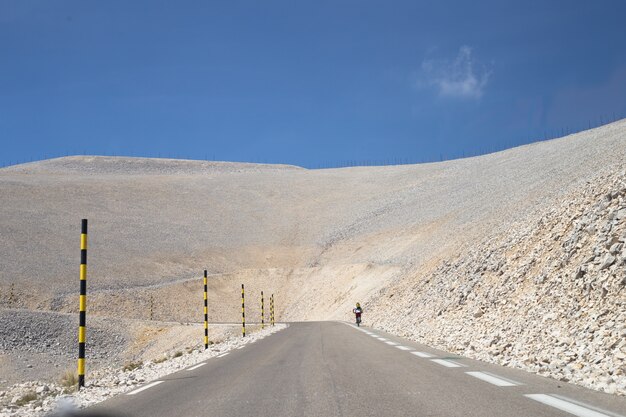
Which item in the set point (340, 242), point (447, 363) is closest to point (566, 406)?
point (447, 363)

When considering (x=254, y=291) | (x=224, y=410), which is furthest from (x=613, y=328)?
(x=254, y=291)

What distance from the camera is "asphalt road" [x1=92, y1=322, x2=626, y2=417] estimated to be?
5965 millimetres

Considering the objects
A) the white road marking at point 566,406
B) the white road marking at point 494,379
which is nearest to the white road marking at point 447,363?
the white road marking at point 494,379

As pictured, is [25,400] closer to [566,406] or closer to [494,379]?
[494,379]

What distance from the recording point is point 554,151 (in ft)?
252

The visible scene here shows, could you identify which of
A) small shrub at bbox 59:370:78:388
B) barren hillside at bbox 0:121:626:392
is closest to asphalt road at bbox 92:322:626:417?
barren hillside at bbox 0:121:626:392

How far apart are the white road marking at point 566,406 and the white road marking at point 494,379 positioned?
0.91 m

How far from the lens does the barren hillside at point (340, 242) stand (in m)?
17.5

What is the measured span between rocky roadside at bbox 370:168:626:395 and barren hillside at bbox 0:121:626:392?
0.09m

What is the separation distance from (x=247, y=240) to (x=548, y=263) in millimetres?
66132

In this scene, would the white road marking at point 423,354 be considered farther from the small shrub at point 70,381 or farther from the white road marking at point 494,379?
the small shrub at point 70,381

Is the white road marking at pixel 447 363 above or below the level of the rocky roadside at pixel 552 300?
below

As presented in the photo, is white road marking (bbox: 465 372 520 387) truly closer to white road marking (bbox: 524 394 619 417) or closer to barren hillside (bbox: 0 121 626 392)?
white road marking (bbox: 524 394 619 417)

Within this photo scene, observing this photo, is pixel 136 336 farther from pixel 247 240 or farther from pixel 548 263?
pixel 247 240
